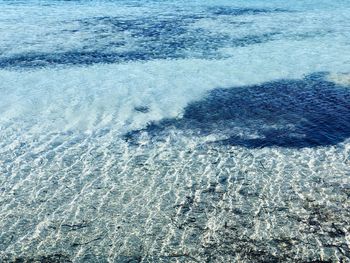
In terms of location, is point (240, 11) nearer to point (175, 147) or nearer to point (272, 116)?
point (272, 116)

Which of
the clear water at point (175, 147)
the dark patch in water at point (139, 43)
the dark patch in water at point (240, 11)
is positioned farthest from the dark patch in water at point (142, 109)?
the dark patch in water at point (240, 11)

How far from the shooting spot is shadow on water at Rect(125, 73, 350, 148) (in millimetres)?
11070

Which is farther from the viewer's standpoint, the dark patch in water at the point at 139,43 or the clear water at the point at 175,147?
the dark patch in water at the point at 139,43

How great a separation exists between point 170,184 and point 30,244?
3.12 meters

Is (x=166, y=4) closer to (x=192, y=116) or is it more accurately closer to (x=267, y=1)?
(x=267, y=1)

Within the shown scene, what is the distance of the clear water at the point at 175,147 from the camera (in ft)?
24.1

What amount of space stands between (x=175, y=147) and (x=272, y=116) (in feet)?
11.3

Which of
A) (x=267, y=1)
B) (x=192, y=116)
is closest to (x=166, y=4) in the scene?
(x=267, y=1)

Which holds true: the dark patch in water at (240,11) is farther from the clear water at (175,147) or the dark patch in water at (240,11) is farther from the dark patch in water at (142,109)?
the dark patch in water at (142,109)

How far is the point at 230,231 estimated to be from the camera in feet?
24.7

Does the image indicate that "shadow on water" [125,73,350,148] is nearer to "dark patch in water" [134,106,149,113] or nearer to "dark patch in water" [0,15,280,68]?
"dark patch in water" [134,106,149,113]

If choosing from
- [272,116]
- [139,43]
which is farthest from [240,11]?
[272,116]

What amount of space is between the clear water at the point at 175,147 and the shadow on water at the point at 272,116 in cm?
6

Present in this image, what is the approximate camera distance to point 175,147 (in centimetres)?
1068
